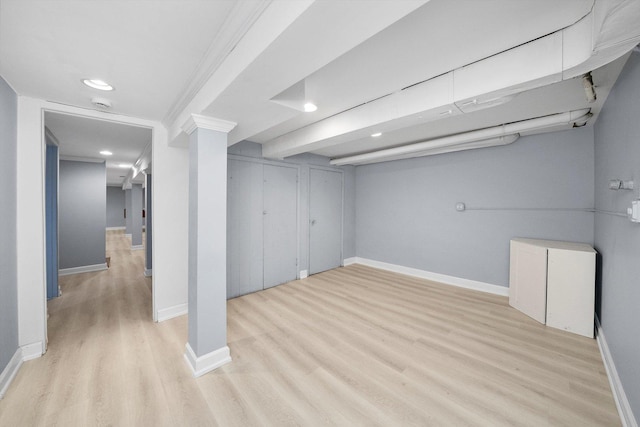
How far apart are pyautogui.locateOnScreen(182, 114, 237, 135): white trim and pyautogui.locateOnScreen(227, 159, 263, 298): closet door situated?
1637 mm

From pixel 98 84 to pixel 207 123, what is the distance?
952 millimetres

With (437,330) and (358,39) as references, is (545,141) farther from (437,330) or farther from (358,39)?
(358,39)

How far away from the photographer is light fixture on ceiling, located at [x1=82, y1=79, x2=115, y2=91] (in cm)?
202

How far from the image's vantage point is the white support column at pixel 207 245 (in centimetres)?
215

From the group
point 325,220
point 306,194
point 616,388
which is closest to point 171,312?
point 306,194

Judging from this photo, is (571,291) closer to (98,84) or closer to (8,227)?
(98,84)

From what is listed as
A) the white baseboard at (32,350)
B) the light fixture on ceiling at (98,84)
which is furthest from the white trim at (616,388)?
the white baseboard at (32,350)

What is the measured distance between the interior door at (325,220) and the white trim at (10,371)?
386cm

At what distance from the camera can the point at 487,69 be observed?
1.79 meters

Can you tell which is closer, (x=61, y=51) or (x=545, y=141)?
(x=61, y=51)

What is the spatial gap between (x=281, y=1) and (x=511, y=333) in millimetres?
3707

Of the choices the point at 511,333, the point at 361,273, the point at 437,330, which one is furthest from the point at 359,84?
the point at 361,273

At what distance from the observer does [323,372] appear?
2.12 metres

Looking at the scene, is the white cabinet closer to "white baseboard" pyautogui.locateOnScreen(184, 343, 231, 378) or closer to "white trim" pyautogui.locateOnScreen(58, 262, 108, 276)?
"white baseboard" pyautogui.locateOnScreen(184, 343, 231, 378)
